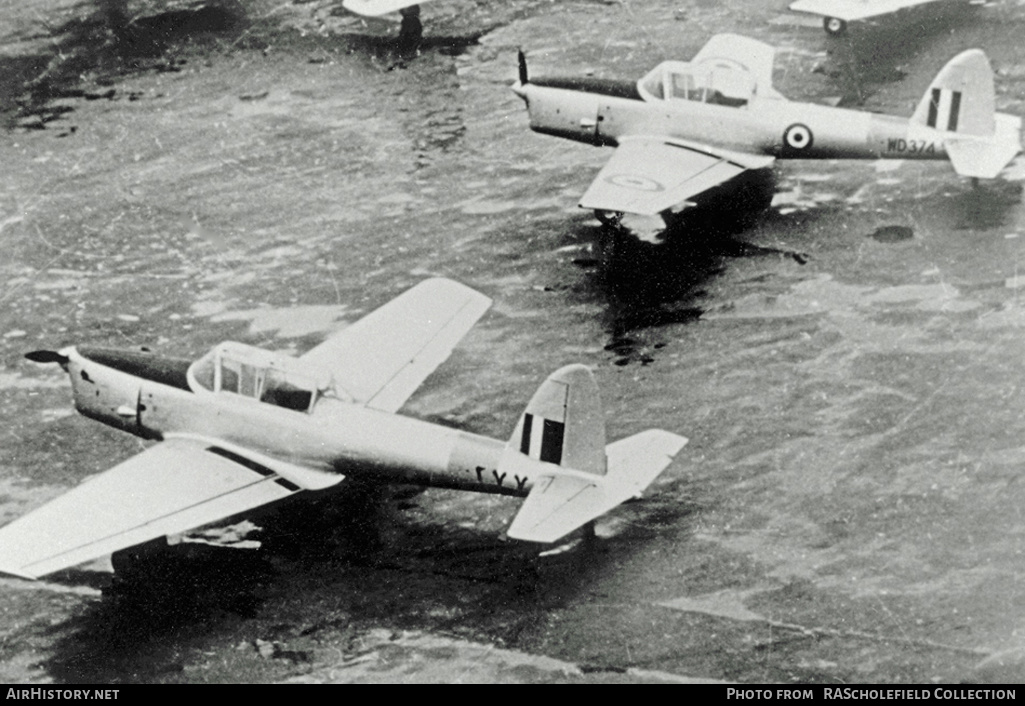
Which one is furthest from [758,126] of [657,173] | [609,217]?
[609,217]

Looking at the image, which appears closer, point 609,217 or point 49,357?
point 49,357

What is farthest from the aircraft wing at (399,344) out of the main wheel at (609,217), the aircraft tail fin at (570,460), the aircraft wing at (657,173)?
the main wheel at (609,217)

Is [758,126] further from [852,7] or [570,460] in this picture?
[570,460]

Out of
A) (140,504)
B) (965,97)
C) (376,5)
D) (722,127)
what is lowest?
(140,504)

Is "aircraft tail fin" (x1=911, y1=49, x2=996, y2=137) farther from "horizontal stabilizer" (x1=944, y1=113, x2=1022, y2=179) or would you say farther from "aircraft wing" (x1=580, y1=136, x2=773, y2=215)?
"aircraft wing" (x1=580, y1=136, x2=773, y2=215)

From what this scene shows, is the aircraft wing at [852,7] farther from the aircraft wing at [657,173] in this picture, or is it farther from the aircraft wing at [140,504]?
the aircraft wing at [140,504]

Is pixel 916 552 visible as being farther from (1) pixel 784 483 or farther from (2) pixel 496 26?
(2) pixel 496 26
